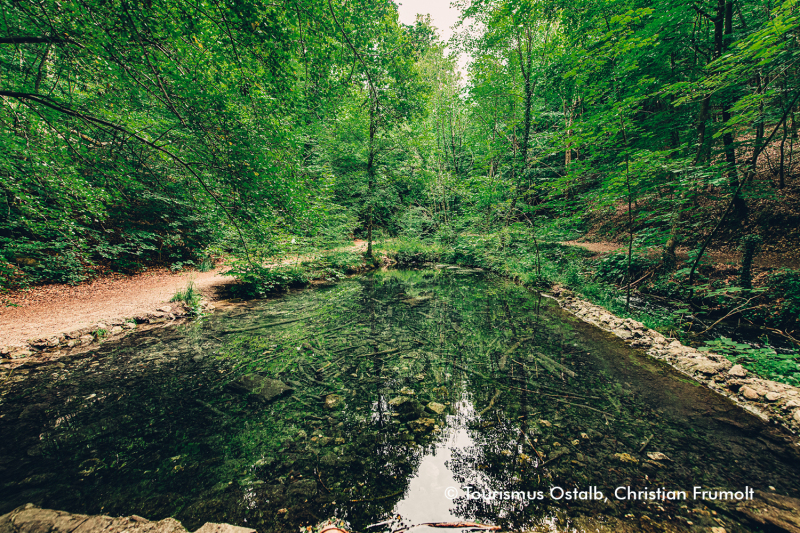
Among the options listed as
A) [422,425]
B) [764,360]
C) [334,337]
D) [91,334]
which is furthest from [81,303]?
[764,360]

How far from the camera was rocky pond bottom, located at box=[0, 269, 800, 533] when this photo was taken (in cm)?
205

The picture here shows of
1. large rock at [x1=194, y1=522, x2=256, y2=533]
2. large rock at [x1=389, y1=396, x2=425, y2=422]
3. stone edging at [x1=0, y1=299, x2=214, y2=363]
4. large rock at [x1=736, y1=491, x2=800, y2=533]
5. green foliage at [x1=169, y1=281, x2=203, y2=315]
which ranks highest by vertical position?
green foliage at [x1=169, y1=281, x2=203, y2=315]

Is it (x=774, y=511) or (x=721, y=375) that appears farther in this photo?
(x=721, y=375)

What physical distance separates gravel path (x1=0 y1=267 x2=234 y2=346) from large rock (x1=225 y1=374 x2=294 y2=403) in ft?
13.1

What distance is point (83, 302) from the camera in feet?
20.9

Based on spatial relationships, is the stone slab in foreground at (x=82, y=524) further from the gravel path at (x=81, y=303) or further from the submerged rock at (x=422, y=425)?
the gravel path at (x=81, y=303)

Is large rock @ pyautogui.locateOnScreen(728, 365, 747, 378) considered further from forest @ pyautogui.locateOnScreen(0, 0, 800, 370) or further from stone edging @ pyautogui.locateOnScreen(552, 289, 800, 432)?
forest @ pyautogui.locateOnScreen(0, 0, 800, 370)

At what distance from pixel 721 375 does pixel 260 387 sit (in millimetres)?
6591

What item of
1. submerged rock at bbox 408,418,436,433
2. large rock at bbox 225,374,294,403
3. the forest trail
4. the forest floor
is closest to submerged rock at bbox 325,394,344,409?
large rock at bbox 225,374,294,403

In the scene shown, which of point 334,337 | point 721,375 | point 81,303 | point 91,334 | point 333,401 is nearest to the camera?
point 333,401

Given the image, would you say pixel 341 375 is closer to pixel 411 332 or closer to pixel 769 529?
pixel 411 332

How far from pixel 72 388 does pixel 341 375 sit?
3643 millimetres

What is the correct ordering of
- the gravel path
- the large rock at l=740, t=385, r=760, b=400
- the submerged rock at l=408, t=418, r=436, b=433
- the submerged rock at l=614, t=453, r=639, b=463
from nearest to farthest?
the submerged rock at l=614, t=453, r=639, b=463
the submerged rock at l=408, t=418, r=436, b=433
the large rock at l=740, t=385, r=760, b=400
the gravel path

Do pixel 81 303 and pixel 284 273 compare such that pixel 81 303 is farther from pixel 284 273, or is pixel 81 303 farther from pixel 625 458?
pixel 625 458
